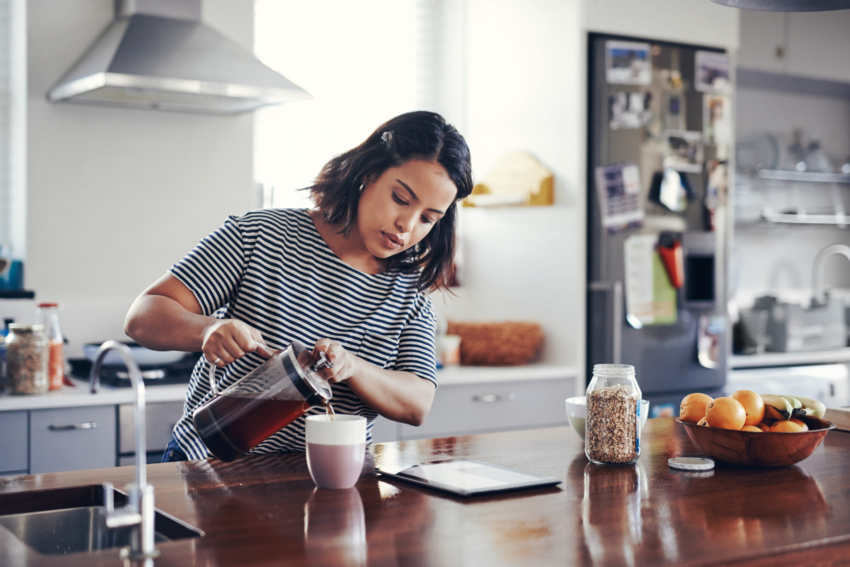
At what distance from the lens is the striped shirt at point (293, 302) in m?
1.50

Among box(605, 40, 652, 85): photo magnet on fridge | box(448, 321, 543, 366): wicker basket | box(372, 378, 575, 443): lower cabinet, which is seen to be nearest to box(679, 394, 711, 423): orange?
box(372, 378, 575, 443): lower cabinet

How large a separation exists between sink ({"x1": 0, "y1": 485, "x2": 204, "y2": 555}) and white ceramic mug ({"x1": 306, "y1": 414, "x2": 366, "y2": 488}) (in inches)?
10.3

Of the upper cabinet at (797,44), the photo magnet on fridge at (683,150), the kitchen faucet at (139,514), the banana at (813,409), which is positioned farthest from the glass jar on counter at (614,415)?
the upper cabinet at (797,44)

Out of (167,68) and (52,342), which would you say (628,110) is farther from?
(52,342)

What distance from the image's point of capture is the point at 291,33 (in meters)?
3.32

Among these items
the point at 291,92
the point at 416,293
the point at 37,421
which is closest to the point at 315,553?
the point at 416,293

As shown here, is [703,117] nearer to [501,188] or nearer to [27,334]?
[501,188]

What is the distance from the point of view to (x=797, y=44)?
3.81m

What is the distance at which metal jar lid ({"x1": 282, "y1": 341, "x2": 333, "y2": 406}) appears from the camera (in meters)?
1.18

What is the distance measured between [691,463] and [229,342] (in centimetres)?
75

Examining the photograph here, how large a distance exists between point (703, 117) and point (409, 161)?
2060 mm

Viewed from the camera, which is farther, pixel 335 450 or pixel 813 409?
pixel 813 409

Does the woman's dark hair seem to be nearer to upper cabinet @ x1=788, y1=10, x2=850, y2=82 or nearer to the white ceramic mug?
the white ceramic mug

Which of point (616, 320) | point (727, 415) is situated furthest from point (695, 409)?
point (616, 320)
